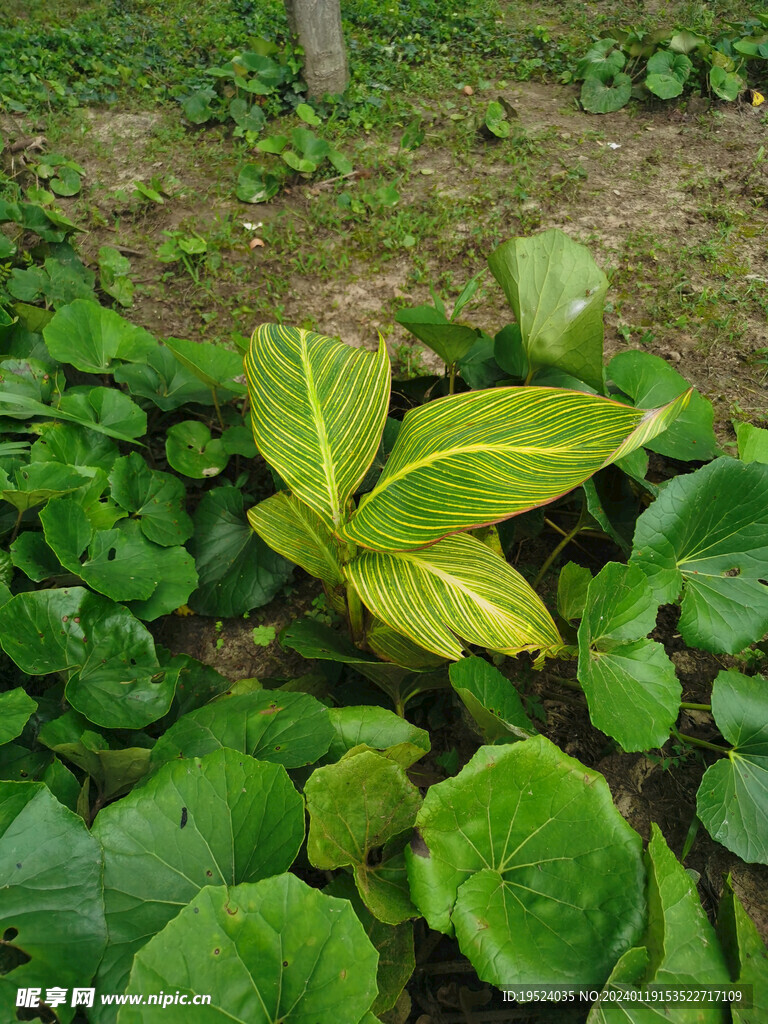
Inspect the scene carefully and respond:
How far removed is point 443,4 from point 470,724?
4.96 meters

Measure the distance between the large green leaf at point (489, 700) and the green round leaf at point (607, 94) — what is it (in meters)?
3.61

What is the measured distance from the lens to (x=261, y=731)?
1341 mm

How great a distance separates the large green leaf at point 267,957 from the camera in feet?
3.00

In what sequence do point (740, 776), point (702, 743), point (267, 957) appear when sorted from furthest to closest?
point (702, 743) → point (740, 776) → point (267, 957)

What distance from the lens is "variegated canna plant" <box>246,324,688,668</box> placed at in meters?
1.34

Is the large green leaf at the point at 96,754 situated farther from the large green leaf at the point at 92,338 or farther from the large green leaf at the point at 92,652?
the large green leaf at the point at 92,338

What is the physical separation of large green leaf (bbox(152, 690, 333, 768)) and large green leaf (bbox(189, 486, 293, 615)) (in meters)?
0.49

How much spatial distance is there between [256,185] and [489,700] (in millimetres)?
2813

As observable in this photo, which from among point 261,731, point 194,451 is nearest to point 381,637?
point 261,731

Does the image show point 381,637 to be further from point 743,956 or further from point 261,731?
point 743,956

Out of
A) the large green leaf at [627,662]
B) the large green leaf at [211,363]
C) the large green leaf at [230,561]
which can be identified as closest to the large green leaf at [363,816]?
the large green leaf at [627,662]

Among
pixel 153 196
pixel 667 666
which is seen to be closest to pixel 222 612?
pixel 667 666

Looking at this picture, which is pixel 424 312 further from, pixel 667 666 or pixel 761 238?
pixel 761 238

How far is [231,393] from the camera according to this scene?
223cm
